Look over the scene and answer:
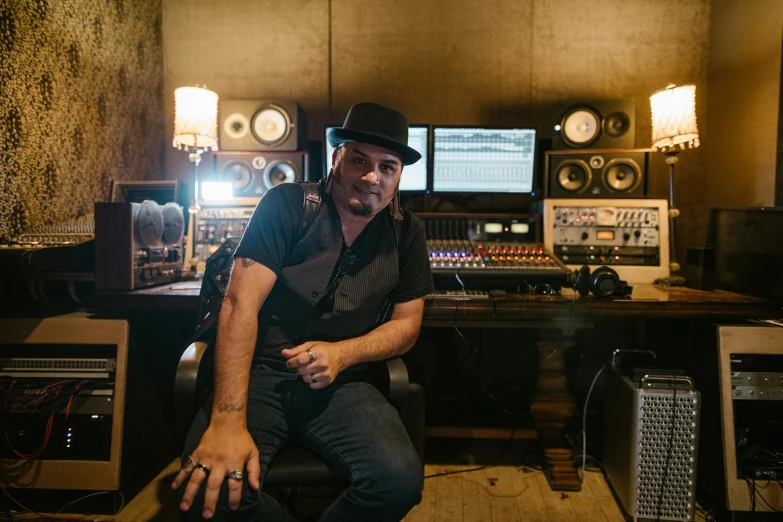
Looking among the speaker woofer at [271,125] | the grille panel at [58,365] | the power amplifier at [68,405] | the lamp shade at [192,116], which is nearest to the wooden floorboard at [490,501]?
the power amplifier at [68,405]

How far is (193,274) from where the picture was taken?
216cm

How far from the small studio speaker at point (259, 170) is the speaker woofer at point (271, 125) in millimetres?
Result: 96

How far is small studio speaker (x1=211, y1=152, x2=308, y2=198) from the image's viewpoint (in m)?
2.39

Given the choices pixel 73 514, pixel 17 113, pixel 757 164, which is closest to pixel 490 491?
pixel 73 514

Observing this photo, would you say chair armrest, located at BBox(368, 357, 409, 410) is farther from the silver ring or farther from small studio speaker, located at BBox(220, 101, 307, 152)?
small studio speaker, located at BBox(220, 101, 307, 152)

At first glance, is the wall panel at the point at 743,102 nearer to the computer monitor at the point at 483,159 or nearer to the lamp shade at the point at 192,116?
the computer monitor at the point at 483,159

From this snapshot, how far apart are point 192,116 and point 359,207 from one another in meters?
1.39

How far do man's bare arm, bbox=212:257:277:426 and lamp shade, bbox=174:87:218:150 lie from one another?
4.35 feet

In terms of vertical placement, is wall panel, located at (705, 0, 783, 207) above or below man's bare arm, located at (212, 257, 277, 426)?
above

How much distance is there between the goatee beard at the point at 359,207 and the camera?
135 centimetres

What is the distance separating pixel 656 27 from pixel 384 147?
2.30 metres

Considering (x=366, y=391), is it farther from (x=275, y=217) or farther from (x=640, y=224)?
(x=640, y=224)

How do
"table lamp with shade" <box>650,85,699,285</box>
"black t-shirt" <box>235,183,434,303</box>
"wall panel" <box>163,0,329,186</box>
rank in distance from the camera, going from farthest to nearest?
"wall panel" <box>163,0,329,186</box>
"table lamp with shade" <box>650,85,699,285</box>
"black t-shirt" <box>235,183,434,303</box>

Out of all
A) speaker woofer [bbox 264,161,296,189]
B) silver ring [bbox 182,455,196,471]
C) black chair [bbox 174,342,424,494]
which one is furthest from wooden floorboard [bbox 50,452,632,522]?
speaker woofer [bbox 264,161,296,189]
